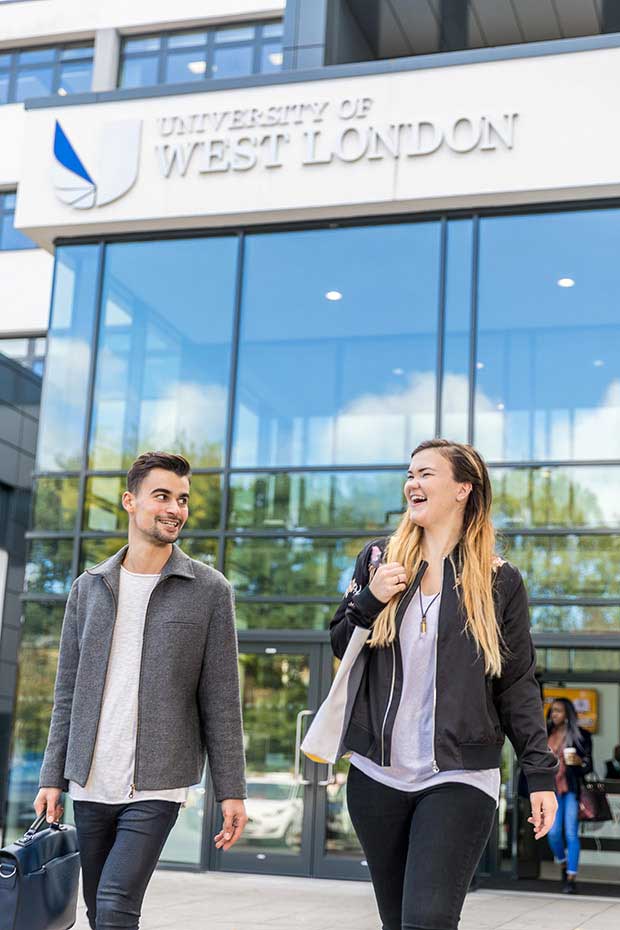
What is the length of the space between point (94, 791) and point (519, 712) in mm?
1373

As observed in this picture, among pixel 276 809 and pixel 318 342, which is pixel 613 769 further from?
pixel 318 342

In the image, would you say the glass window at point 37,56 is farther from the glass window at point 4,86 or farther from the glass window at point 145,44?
the glass window at point 145,44

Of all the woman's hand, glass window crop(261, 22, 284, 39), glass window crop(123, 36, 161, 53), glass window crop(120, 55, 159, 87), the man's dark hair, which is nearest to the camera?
the woman's hand

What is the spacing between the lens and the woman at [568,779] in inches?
436

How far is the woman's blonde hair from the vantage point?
3.51m

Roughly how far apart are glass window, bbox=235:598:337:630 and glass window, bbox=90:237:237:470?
151 centimetres

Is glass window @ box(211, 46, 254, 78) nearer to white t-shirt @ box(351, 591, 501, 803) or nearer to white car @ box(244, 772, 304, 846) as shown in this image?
white car @ box(244, 772, 304, 846)

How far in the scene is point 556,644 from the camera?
10758mm

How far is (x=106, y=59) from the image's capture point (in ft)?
67.4

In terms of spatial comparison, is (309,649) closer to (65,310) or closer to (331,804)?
(331,804)


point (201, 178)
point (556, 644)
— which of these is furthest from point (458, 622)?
point (201, 178)

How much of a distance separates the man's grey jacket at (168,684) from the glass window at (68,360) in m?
8.45

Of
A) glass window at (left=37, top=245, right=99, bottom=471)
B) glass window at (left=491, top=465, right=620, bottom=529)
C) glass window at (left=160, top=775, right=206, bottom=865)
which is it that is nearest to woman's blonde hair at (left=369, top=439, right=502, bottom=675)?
glass window at (left=491, top=465, right=620, bottom=529)

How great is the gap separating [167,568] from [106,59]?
1807 cm
